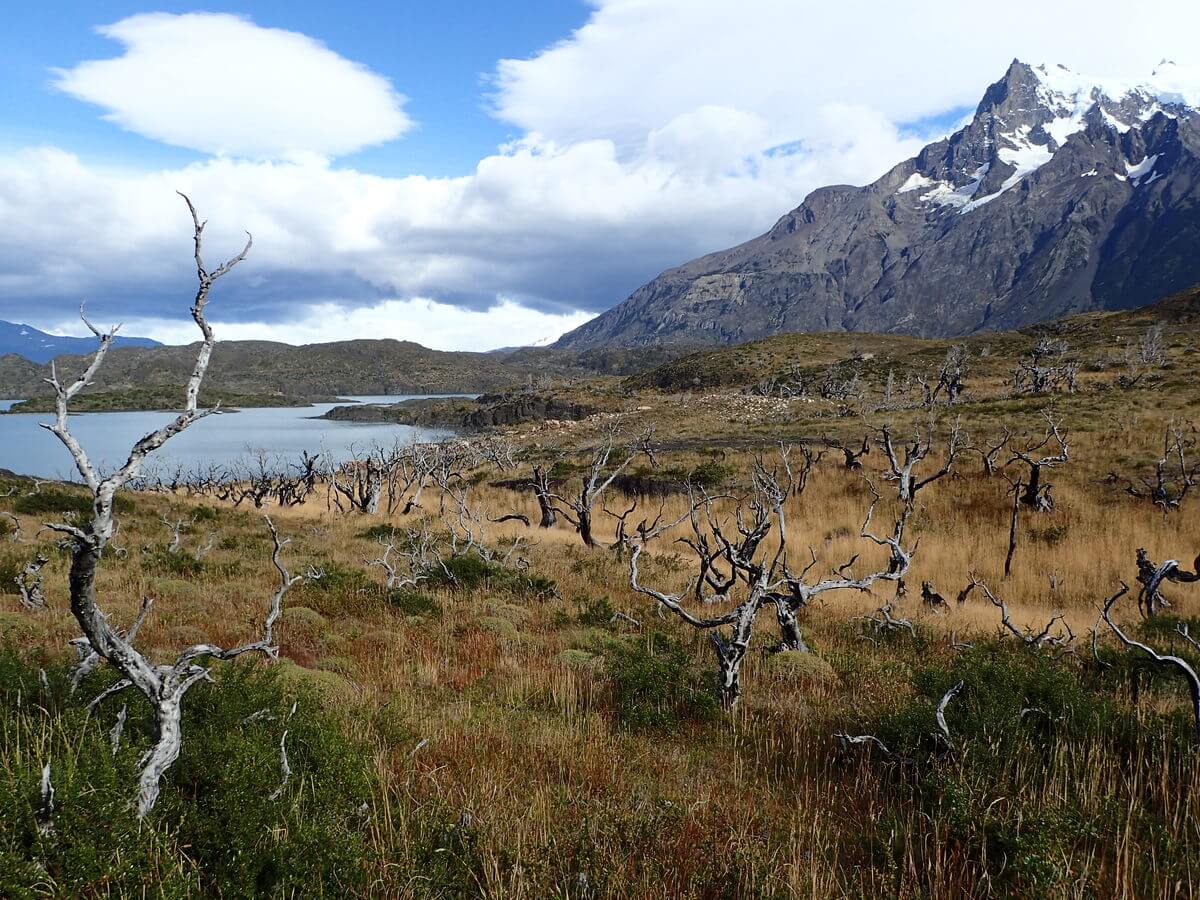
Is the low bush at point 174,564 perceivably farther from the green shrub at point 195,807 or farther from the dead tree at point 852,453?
the dead tree at point 852,453

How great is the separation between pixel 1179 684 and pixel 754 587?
387 cm

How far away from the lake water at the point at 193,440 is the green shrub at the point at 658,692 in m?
40.7

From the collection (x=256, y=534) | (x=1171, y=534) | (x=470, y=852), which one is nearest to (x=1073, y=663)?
(x=470, y=852)

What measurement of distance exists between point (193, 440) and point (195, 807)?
101 meters

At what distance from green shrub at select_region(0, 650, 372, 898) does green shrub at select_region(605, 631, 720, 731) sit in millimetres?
2351

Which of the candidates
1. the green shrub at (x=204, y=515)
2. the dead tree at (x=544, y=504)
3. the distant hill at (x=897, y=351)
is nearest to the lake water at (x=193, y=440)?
the green shrub at (x=204, y=515)

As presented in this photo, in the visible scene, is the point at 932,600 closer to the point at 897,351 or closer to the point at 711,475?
the point at 711,475

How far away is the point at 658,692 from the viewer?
5.96m

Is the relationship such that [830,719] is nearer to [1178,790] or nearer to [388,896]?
[1178,790]

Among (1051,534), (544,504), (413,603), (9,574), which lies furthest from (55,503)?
(1051,534)

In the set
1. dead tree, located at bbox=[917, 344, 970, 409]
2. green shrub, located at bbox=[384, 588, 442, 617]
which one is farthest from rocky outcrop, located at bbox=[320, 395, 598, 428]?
green shrub, located at bbox=[384, 588, 442, 617]

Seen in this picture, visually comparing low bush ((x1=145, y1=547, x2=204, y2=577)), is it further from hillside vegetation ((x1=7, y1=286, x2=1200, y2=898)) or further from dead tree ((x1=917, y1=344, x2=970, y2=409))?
dead tree ((x1=917, y1=344, x2=970, y2=409))

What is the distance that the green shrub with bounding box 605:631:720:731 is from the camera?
5.50 metres

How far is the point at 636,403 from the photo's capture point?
81.9 m
